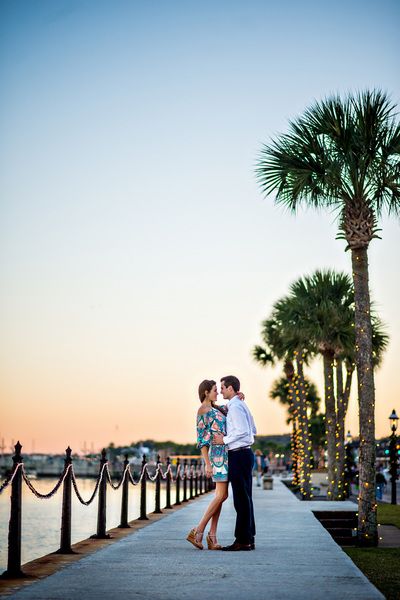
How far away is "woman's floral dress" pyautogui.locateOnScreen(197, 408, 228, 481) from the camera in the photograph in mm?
10711

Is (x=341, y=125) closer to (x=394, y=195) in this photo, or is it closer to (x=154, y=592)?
(x=394, y=195)

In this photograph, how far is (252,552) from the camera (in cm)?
1056

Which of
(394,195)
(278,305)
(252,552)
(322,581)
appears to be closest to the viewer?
(322,581)

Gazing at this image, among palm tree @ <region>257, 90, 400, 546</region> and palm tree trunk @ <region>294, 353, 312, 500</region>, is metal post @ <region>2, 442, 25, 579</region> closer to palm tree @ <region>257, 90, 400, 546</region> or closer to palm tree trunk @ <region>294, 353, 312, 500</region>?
palm tree @ <region>257, 90, 400, 546</region>

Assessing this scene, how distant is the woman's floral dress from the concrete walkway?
963 mm

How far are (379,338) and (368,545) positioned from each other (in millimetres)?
19932

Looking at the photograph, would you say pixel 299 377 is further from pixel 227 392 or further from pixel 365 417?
pixel 227 392

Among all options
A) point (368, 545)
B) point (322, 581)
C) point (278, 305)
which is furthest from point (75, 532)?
point (322, 581)

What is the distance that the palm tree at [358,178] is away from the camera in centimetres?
1673

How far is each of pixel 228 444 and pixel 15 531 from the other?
2.70 metres

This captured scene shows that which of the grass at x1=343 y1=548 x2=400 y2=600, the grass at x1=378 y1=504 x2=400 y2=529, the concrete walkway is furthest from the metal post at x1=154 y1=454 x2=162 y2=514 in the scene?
the concrete walkway

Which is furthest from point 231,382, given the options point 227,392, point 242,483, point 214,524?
point 214,524

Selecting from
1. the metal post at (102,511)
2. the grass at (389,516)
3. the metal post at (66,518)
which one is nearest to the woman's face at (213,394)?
the metal post at (66,518)

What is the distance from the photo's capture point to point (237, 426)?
1066 centimetres
